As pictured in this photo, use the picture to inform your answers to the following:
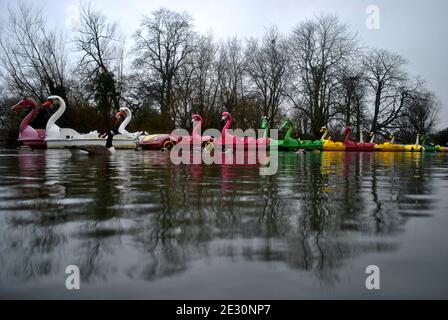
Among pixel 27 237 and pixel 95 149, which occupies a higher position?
pixel 95 149

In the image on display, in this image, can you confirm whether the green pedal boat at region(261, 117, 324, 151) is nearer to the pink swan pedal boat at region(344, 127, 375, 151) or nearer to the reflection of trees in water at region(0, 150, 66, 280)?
the pink swan pedal boat at region(344, 127, 375, 151)

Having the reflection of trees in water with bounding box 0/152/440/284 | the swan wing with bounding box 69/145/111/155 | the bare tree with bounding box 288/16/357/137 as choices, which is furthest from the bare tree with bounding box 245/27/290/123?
the reflection of trees in water with bounding box 0/152/440/284

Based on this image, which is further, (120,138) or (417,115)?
(417,115)

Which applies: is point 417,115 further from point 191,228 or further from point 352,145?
point 191,228

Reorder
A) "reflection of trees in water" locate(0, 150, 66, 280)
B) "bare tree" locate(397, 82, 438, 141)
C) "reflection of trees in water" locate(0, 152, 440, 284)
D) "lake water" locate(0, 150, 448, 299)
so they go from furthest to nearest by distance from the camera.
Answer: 1. "bare tree" locate(397, 82, 438, 141)
2. "reflection of trees in water" locate(0, 152, 440, 284)
3. "reflection of trees in water" locate(0, 150, 66, 280)
4. "lake water" locate(0, 150, 448, 299)

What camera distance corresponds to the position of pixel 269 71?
4250 cm

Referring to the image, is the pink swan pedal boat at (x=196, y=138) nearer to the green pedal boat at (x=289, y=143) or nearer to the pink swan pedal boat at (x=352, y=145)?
the green pedal boat at (x=289, y=143)

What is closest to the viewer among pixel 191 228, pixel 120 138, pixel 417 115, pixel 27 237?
pixel 27 237

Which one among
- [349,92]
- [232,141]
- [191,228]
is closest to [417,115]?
[349,92]

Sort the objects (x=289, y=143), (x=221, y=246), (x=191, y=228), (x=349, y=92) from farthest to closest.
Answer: (x=349, y=92) < (x=289, y=143) < (x=191, y=228) < (x=221, y=246)

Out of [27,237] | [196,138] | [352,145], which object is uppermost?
[196,138]

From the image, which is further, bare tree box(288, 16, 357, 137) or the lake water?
bare tree box(288, 16, 357, 137)

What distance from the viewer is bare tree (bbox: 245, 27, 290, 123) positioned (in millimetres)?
42281

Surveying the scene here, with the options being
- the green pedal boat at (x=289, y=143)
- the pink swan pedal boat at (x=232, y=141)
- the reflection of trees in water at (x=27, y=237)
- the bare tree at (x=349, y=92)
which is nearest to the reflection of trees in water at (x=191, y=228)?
the reflection of trees in water at (x=27, y=237)
